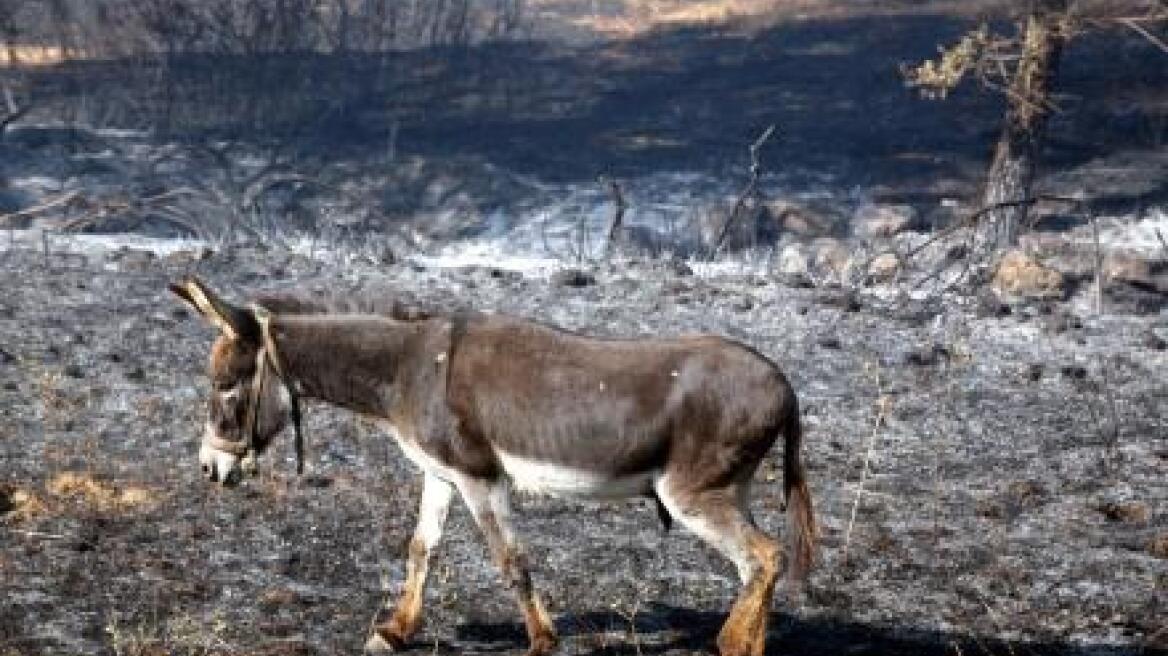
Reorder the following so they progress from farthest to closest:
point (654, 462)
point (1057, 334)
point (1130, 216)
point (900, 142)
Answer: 1. point (900, 142)
2. point (1130, 216)
3. point (1057, 334)
4. point (654, 462)

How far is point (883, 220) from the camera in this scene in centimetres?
2116

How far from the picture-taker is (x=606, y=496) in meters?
6.48

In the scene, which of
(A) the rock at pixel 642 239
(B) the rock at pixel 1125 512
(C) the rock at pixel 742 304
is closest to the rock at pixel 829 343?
(C) the rock at pixel 742 304

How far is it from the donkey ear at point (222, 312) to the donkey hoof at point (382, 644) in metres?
1.54

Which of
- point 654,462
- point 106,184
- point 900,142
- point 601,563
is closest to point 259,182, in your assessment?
point 106,184

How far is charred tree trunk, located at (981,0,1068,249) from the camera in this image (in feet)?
53.4

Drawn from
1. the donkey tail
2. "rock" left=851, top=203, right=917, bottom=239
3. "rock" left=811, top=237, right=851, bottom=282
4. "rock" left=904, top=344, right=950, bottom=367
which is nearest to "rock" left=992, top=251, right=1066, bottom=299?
"rock" left=811, top=237, right=851, bottom=282

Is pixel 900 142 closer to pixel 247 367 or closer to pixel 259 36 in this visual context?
pixel 259 36

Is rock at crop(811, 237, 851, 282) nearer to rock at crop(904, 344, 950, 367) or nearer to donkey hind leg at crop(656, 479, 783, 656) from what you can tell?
rock at crop(904, 344, 950, 367)

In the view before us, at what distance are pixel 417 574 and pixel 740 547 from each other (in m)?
1.68

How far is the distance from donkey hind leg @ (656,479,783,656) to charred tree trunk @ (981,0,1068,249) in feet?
34.4

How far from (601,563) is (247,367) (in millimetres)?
2434

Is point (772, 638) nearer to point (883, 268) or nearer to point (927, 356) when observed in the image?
point (927, 356)

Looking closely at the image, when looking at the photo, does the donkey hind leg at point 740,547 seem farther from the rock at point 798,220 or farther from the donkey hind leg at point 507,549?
the rock at point 798,220
